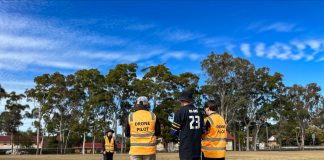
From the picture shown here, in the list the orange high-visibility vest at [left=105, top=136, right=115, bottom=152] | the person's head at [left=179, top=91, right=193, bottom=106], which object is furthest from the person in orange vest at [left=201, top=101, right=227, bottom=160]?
the orange high-visibility vest at [left=105, top=136, right=115, bottom=152]

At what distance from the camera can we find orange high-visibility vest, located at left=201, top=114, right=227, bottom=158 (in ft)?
23.1

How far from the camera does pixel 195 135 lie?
6430 millimetres

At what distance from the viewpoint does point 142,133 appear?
657cm

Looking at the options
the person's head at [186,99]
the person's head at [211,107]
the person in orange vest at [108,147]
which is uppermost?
the person's head at [186,99]

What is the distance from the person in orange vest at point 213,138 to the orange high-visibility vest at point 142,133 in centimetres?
107

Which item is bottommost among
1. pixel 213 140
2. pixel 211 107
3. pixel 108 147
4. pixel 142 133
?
pixel 108 147

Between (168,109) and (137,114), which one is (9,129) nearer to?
(168,109)

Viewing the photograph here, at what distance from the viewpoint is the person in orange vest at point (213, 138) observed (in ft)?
23.1

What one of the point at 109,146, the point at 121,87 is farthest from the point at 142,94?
the point at 109,146

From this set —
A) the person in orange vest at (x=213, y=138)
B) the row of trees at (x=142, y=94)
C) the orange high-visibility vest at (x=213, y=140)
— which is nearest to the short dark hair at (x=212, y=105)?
the person in orange vest at (x=213, y=138)

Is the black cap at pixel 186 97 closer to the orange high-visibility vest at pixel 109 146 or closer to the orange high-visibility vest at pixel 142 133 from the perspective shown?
the orange high-visibility vest at pixel 142 133

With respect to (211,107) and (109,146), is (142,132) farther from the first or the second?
(109,146)

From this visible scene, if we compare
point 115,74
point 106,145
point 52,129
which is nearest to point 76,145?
point 52,129

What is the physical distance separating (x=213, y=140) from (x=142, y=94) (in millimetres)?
51400
